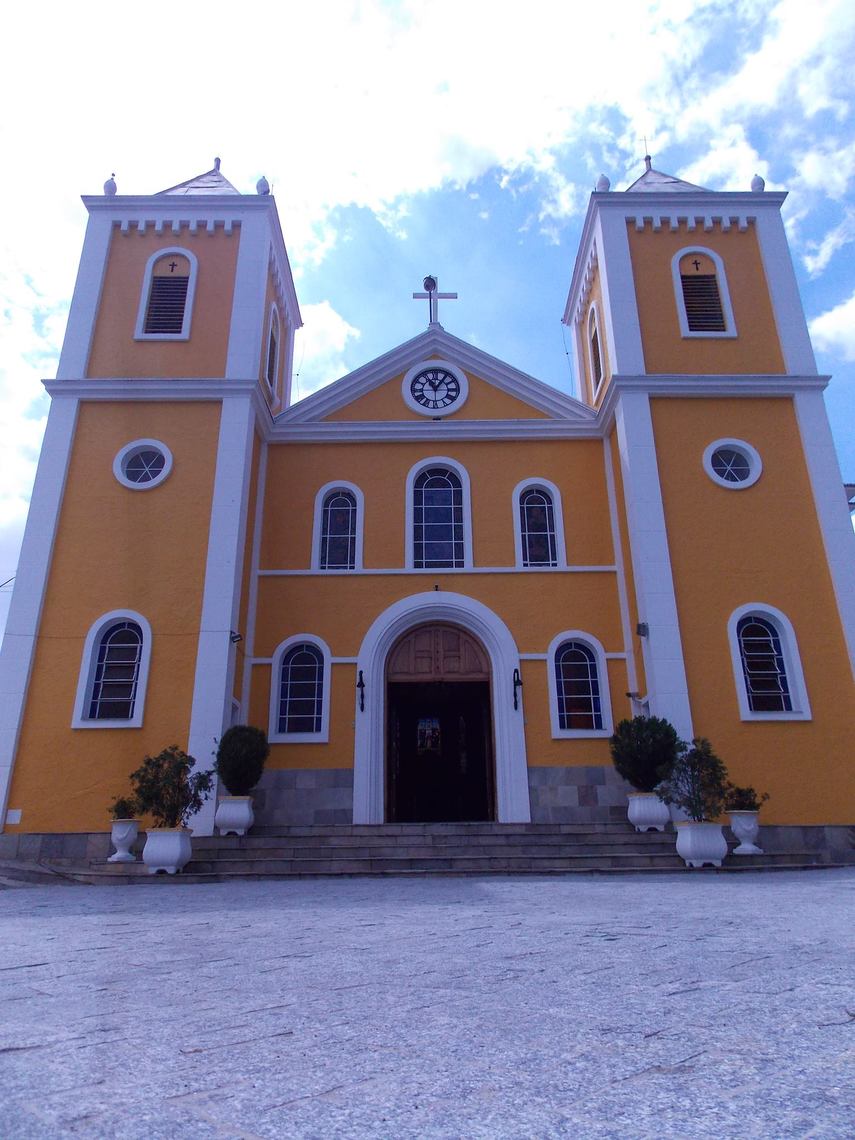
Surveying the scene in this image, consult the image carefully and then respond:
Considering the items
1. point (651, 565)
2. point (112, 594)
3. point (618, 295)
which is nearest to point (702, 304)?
point (618, 295)

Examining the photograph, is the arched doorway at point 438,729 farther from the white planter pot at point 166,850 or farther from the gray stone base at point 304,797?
the white planter pot at point 166,850

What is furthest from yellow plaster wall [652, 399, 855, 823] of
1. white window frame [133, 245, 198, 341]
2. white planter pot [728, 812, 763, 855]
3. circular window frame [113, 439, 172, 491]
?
white window frame [133, 245, 198, 341]

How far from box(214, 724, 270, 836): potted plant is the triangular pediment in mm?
6956

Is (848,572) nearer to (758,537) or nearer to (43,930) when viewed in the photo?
(758,537)

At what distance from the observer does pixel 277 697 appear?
581 inches

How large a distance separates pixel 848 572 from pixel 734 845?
527 cm

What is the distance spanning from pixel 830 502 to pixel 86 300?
14659 mm

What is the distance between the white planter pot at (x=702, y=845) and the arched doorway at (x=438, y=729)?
13.9 ft

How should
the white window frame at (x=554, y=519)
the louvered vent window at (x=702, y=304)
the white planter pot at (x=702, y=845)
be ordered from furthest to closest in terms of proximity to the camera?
the louvered vent window at (x=702, y=304) → the white window frame at (x=554, y=519) → the white planter pot at (x=702, y=845)

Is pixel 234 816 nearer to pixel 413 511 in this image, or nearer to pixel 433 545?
pixel 433 545

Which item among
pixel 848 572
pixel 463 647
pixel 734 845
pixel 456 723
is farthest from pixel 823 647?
pixel 456 723

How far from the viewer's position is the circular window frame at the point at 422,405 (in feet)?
56.0

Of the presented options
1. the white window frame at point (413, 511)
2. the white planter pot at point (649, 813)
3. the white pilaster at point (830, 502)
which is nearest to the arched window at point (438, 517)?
the white window frame at point (413, 511)

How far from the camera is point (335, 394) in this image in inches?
678
